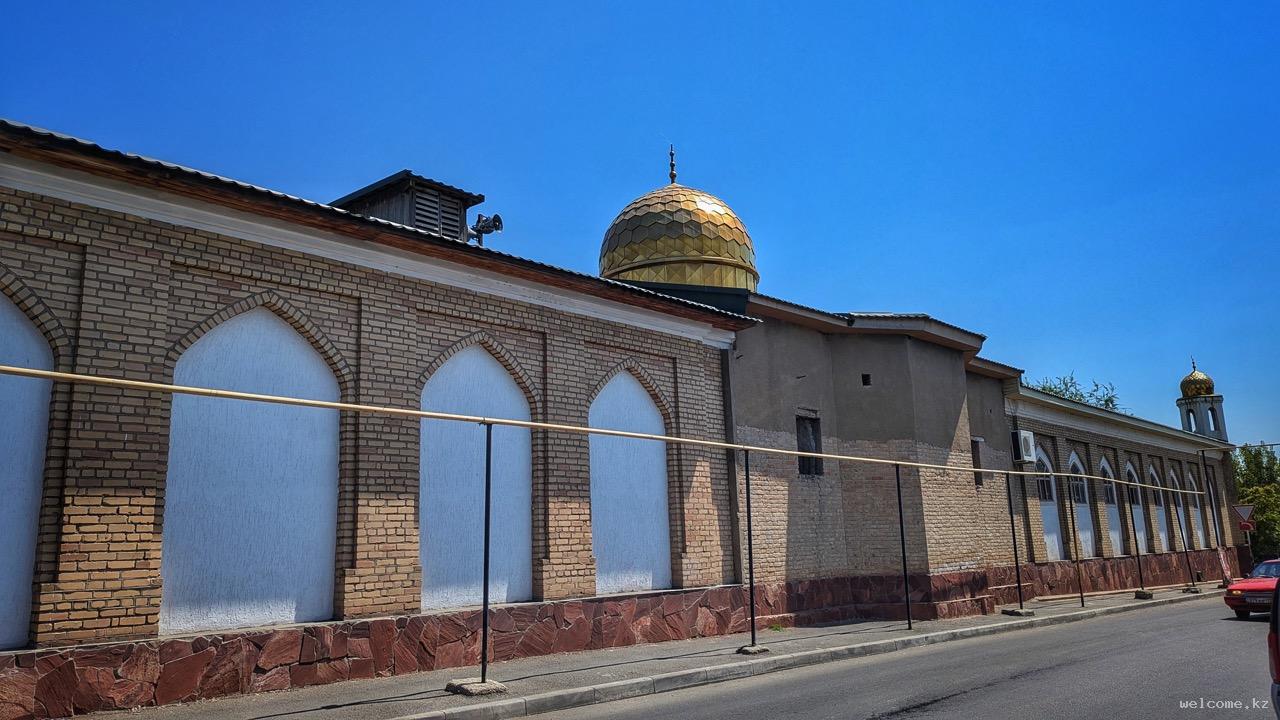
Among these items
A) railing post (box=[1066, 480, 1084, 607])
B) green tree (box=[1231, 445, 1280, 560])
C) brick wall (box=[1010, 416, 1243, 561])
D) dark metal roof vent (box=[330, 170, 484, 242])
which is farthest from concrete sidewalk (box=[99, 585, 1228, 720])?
green tree (box=[1231, 445, 1280, 560])

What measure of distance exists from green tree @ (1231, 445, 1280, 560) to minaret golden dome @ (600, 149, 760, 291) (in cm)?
2315

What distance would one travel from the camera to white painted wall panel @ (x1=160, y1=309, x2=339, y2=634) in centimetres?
831

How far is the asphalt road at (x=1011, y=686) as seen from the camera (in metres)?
7.51

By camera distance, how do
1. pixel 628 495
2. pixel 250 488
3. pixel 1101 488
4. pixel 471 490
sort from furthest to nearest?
pixel 1101 488 < pixel 628 495 < pixel 471 490 < pixel 250 488

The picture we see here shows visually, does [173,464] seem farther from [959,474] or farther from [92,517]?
[959,474]

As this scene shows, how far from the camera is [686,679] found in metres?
9.38

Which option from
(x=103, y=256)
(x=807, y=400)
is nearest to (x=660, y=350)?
(x=807, y=400)

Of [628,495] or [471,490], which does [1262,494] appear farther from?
[471,490]

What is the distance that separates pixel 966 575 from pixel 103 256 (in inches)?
543

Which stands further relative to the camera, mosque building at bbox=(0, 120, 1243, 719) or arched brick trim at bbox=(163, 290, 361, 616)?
arched brick trim at bbox=(163, 290, 361, 616)

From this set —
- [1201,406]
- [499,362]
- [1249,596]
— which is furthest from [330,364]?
[1201,406]

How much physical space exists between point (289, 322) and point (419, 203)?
15.6 ft

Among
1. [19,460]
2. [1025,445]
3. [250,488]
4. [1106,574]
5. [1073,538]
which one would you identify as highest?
[1025,445]

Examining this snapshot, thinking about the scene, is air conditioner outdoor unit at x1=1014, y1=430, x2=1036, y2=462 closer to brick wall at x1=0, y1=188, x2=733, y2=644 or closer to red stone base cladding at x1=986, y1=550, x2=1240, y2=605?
red stone base cladding at x1=986, y1=550, x2=1240, y2=605
